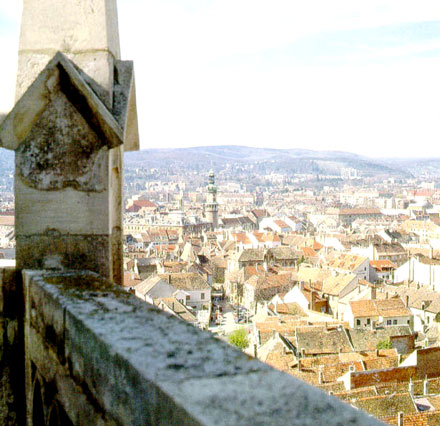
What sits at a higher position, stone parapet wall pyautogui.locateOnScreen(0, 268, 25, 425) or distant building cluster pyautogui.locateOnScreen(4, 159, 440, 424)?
stone parapet wall pyautogui.locateOnScreen(0, 268, 25, 425)

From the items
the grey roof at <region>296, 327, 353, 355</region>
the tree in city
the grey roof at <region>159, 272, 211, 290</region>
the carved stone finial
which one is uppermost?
the carved stone finial

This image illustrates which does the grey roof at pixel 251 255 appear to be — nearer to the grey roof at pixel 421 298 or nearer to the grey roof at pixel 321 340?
the grey roof at pixel 421 298

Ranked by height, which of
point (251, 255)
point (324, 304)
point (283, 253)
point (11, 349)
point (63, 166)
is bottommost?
point (324, 304)

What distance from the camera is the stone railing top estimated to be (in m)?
1.17

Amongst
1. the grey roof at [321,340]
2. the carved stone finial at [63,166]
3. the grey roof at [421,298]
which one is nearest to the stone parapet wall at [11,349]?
the carved stone finial at [63,166]

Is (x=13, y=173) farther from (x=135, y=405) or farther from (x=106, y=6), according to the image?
(x=135, y=405)

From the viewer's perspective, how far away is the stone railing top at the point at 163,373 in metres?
1.17

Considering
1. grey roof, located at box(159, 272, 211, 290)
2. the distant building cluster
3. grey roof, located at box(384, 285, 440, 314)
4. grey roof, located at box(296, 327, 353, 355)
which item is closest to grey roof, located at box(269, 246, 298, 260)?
the distant building cluster

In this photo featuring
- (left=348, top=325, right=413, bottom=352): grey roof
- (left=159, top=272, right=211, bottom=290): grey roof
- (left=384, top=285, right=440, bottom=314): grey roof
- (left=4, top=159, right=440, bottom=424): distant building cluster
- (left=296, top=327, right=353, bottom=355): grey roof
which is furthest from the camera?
(left=159, top=272, right=211, bottom=290): grey roof

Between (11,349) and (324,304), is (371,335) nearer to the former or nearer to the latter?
(324,304)

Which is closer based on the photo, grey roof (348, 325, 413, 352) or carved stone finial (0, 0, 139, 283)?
carved stone finial (0, 0, 139, 283)

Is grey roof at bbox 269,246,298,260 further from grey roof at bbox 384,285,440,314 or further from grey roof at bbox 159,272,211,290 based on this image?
grey roof at bbox 384,285,440,314

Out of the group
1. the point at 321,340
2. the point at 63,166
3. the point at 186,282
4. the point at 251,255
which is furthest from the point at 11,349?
the point at 251,255

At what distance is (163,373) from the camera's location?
54.8 inches
